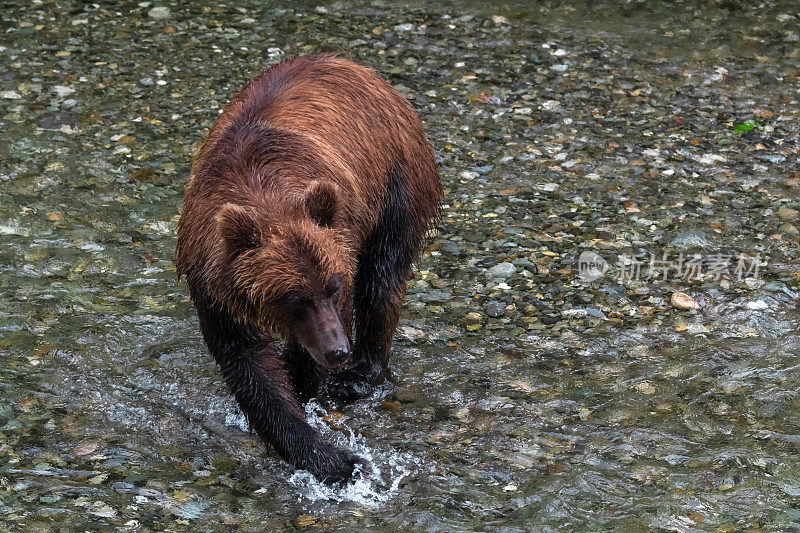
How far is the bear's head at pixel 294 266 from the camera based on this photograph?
15.8ft

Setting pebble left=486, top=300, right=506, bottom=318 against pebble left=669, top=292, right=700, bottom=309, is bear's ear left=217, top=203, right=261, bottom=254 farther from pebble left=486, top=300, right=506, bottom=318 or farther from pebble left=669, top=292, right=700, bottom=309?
pebble left=669, top=292, right=700, bottom=309

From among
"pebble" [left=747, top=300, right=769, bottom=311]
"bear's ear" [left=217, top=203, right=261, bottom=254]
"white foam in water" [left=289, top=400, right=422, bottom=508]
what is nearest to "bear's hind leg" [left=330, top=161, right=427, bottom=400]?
"white foam in water" [left=289, top=400, right=422, bottom=508]

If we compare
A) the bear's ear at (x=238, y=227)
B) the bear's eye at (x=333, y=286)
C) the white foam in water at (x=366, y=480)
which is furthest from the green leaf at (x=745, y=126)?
the bear's ear at (x=238, y=227)

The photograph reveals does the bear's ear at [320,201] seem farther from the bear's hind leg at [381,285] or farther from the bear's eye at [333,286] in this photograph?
the bear's hind leg at [381,285]

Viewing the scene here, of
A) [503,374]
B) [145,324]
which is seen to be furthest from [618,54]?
[145,324]

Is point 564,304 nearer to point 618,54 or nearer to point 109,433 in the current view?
point 109,433

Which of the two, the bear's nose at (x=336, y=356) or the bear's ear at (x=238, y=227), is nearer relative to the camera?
the bear's ear at (x=238, y=227)

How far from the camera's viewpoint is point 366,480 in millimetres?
5496

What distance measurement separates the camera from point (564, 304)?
7.37 m

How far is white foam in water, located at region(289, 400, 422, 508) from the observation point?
5.39 meters

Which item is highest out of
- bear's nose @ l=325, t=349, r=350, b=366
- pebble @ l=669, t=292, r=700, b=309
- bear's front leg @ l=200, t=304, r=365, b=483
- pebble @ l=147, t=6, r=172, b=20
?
bear's nose @ l=325, t=349, r=350, b=366

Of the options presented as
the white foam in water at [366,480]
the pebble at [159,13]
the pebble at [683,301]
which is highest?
the pebble at [159,13]

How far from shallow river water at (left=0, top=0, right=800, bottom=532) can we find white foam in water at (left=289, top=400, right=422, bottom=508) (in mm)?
17

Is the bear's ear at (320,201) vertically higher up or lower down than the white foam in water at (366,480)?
higher up
